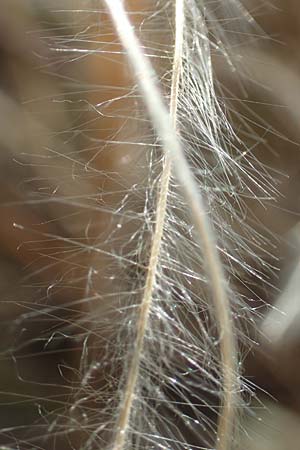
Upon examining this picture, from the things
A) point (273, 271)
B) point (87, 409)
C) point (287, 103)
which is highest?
point (287, 103)

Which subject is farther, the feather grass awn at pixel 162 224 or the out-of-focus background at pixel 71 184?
the out-of-focus background at pixel 71 184

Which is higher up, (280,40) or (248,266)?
(280,40)

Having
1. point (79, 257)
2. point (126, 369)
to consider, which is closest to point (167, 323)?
point (126, 369)

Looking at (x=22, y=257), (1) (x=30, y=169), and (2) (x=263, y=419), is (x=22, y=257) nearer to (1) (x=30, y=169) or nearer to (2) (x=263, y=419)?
(1) (x=30, y=169)

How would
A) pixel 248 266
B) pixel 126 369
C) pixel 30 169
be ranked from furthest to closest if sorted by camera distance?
1. pixel 30 169
2. pixel 248 266
3. pixel 126 369

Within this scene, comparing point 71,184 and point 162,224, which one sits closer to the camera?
point 162,224

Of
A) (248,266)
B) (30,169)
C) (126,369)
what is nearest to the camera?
(126,369)

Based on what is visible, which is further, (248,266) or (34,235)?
(34,235)

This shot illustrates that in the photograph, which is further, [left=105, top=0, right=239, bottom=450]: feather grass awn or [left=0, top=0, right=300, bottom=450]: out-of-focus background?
[left=0, top=0, right=300, bottom=450]: out-of-focus background
